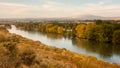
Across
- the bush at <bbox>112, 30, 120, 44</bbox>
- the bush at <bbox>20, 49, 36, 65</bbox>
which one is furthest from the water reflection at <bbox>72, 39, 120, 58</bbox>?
the bush at <bbox>20, 49, 36, 65</bbox>

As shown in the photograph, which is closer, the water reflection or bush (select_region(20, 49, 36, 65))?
bush (select_region(20, 49, 36, 65))

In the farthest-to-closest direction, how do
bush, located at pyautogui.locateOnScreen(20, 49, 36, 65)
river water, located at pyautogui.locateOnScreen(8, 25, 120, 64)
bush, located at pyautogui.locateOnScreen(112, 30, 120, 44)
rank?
bush, located at pyautogui.locateOnScreen(112, 30, 120, 44), river water, located at pyautogui.locateOnScreen(8, 25, 120, 64), bush, located at pyautogui.locateOnScreen(20, 49, 36, 65)

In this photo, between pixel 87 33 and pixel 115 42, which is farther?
pixel 87 33

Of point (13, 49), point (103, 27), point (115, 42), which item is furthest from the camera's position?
point (103, 27)

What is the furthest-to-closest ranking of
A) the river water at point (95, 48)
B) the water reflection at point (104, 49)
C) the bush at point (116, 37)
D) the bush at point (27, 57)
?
1. the bush at point (116, 37)
2. the water reflection at point (104, 49)
3. the river water at point (95, 48)
4. the bush at point (27, 57)

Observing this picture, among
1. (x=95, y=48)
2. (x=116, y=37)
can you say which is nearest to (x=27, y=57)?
(x=95, y=48)

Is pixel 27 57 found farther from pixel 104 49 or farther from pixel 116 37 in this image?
pixel 116 37

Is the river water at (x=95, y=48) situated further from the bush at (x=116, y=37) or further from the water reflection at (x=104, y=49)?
the bush at (x=116, y=37)

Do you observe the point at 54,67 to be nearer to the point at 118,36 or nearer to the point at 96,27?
the point at 118,36

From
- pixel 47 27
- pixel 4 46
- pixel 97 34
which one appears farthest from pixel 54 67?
pixel 47 27

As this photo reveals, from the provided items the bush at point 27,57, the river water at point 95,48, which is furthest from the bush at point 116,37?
the bush at point 27,57

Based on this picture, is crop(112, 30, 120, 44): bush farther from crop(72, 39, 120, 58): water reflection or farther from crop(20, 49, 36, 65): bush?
crop(20, 49, 36, 65): bush
